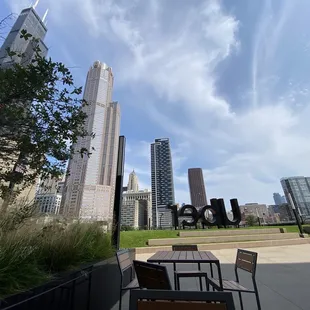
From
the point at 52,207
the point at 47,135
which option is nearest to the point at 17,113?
the point at 47,135

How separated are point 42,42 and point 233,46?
25.6 ft

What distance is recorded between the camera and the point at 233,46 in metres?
8.00

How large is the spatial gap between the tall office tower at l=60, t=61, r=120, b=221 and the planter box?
926mm

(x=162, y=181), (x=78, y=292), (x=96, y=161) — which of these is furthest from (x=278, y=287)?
(x=162, y=181)

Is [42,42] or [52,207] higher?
[42,42]

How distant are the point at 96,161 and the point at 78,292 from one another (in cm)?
550

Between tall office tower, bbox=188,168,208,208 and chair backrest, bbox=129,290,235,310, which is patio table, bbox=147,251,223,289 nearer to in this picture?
chair backrest, bbox=129,290,235,310

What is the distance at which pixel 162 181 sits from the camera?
76812 millimetres

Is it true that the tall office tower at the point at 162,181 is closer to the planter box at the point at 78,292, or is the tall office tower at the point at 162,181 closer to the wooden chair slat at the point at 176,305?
the planter box at the point at 78,292

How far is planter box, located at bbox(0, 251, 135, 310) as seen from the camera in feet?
3.70

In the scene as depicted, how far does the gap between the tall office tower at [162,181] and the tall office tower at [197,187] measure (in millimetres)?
35439

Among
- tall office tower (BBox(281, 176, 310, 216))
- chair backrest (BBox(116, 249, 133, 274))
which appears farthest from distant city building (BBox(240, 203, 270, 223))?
chair backrest (BBox(116, 249, 133, 274))

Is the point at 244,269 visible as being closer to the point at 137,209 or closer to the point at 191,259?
the point at 191,259

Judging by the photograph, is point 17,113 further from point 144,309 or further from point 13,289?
point 144,309
